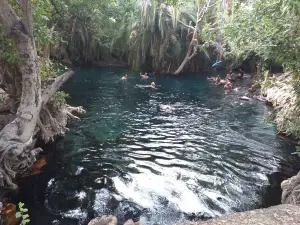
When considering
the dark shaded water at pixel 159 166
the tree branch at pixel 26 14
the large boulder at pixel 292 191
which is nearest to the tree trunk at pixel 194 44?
the dark shaded water at pixel 159 166

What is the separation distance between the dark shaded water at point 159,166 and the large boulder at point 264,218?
1.95 metres

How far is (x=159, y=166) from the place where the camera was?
793cm

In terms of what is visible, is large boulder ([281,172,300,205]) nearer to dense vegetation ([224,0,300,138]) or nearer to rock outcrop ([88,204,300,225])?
rock outcrop ([88,204,300,225])

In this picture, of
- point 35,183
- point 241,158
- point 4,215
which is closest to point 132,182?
point 35,183

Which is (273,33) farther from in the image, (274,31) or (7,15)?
(7,15)

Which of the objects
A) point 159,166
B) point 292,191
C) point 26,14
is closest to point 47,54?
point 26,14

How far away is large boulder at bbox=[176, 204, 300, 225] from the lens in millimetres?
3762

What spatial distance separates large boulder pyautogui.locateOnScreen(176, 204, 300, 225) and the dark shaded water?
1.95 meters

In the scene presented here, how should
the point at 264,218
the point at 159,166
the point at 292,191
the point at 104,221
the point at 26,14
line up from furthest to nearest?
the point at 159,166
the point at 26,14
the point at 292,191
the point at 104,221
the point at 264,218

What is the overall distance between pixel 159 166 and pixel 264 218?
425 centimetres

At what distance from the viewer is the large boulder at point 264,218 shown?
376 centimetres

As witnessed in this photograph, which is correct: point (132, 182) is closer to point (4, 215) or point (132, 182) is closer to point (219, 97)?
point (4, 215)

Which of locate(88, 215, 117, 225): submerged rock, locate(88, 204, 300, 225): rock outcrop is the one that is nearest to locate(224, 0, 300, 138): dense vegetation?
locate(88, 204, 300, 225): rock outcrop

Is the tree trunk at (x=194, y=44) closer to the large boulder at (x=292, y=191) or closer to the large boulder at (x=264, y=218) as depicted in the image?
the large boulder at (x=292, y=191)
